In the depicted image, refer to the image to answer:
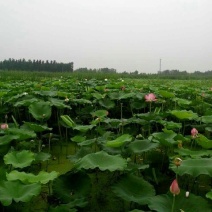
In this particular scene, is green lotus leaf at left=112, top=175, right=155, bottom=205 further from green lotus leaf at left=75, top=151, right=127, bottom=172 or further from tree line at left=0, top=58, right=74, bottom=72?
tree line at left=0, top=58, right=74, bottom=72

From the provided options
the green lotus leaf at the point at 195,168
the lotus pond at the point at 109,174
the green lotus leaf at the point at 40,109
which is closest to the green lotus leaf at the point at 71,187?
the lotus pond at the point at 109,174

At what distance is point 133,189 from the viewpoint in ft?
4.78

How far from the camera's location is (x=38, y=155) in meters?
1.94

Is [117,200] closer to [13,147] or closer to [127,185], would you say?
[127,185]

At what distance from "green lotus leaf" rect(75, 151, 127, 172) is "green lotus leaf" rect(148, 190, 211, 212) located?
24 cm

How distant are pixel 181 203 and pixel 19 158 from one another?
0.97 meters

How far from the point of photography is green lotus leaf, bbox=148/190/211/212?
125 cm

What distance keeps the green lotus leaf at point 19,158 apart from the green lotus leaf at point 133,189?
1.81ft

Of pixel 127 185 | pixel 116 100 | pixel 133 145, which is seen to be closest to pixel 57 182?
pixel 127 185

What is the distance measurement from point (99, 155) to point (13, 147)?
2.63ft

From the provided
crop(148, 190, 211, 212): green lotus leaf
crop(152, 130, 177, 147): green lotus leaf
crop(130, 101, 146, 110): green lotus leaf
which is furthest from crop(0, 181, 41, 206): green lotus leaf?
crop(130, 101, 146, 110): green lotus leaf

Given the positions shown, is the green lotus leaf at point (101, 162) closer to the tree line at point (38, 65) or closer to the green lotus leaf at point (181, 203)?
the green lotus leaf at point (181, 203)

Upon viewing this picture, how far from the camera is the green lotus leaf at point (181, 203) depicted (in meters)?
1.25

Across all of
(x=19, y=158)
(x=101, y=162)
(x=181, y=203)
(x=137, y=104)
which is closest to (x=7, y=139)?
(x=19, y=158)
